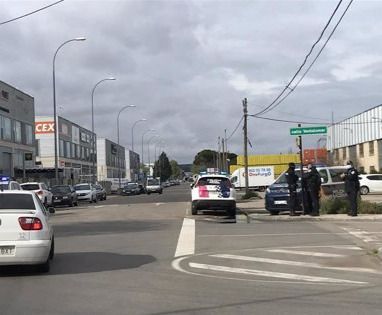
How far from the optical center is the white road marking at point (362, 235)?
50.3 ft

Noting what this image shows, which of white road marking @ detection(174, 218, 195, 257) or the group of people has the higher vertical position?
the group of people

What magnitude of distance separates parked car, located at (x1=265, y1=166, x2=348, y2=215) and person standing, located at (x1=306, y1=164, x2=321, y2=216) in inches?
48.1

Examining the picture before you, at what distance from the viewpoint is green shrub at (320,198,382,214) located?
22709 millimetres

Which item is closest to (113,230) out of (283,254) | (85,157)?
(283,254)

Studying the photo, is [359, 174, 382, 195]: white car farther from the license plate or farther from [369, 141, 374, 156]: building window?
the license plate

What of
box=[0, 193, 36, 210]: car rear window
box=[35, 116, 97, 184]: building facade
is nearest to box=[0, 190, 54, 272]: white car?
box=[0, 193, 36, 210]: car rear window

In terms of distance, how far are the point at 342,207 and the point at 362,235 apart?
7175 mm

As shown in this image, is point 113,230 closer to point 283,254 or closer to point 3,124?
point 283,254

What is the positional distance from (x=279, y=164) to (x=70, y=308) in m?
79.4

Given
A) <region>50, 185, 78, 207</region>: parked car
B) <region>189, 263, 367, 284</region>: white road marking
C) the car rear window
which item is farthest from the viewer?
<region>50, 185, 78, 207</region>: parked car

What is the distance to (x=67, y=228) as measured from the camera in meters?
20.8

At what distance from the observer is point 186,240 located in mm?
15734

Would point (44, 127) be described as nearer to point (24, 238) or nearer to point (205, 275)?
point (24, 238)

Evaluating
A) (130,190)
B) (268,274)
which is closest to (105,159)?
(130,190)
